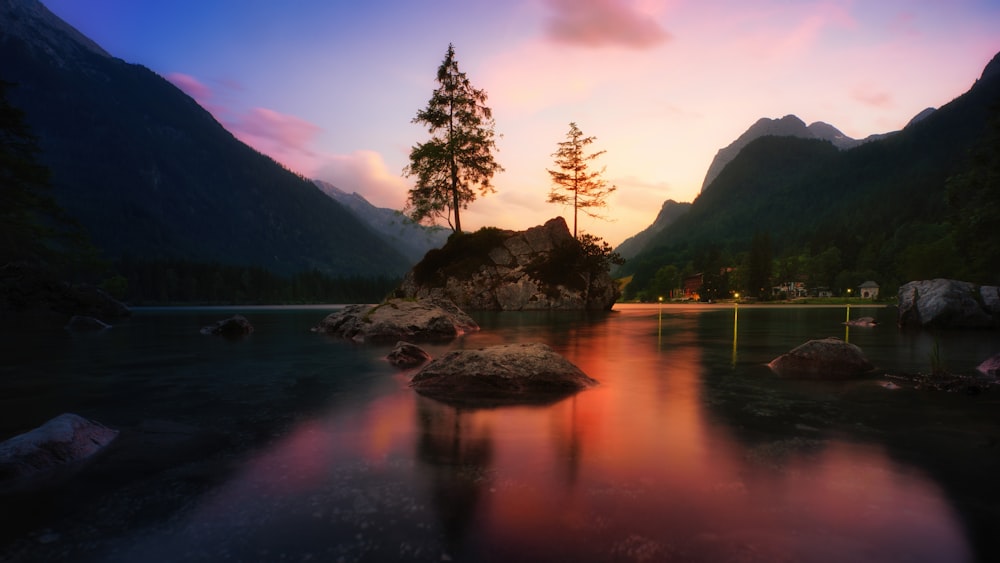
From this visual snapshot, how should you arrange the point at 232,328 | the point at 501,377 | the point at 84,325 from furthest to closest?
the point at 84,325 → the point at 232,328 → the point at 501,377

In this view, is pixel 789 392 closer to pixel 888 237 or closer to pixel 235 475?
pixel 235 475

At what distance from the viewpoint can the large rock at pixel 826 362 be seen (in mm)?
10617

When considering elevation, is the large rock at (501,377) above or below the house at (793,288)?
below

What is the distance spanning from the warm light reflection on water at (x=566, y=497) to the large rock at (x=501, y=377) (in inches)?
69.7

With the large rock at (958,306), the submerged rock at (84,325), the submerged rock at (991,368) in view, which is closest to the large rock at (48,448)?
the submerged rock at (991,368)

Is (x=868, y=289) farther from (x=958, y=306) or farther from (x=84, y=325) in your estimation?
(x=84, y=325)

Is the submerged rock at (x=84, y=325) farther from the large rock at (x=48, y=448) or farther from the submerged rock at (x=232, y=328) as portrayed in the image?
the large rock at (x=48, y=448)

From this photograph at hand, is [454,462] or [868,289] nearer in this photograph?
[454,462]

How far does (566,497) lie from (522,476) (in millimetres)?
681

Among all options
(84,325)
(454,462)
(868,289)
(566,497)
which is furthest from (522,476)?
(868,289)

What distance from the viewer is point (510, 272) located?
1919 inches

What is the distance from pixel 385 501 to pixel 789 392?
27.1 feet

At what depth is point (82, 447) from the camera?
545cm

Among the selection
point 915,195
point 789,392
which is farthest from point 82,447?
point 915,195
